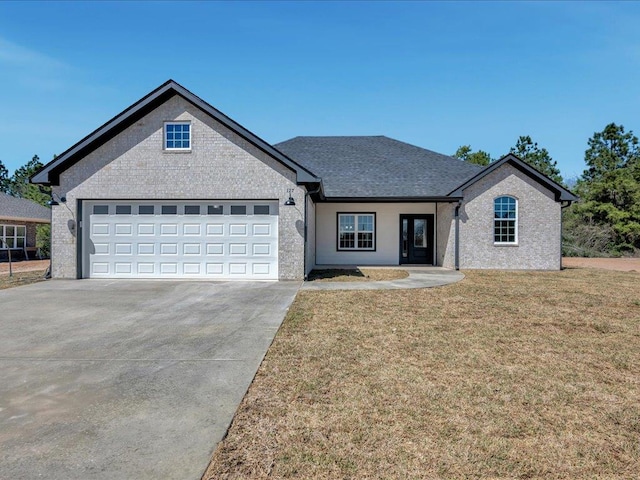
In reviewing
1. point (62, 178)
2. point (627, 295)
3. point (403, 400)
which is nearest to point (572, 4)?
point (627, 295)

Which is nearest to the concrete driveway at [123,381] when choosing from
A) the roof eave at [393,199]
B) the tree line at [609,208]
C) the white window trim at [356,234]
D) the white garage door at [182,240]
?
the white garage door at [182,240]

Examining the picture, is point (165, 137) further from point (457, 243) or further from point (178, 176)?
point (457, 243)

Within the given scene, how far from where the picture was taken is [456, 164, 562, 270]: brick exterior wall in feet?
51.9

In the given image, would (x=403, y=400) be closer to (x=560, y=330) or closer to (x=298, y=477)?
(x=298, y=477)

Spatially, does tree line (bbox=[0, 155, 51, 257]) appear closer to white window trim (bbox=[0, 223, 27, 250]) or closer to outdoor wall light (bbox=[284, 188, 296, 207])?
white window trim (bbox=[0, 223, 27, 250])

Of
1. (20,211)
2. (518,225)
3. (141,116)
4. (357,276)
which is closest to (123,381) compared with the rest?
(357,276)

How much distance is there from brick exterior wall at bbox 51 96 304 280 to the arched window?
9.18m

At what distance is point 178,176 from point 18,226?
18939mm

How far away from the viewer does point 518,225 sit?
52.1 ft

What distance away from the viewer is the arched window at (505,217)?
52.2ft

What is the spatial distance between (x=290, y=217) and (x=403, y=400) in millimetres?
9130

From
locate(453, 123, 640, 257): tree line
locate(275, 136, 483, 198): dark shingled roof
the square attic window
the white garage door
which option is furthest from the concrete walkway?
locate(453, 123, 640, 257): tree line

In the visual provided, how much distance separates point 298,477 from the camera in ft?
8.18

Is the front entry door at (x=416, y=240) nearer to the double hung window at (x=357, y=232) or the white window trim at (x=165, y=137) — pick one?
the double hung window at (x=357, y=232)
